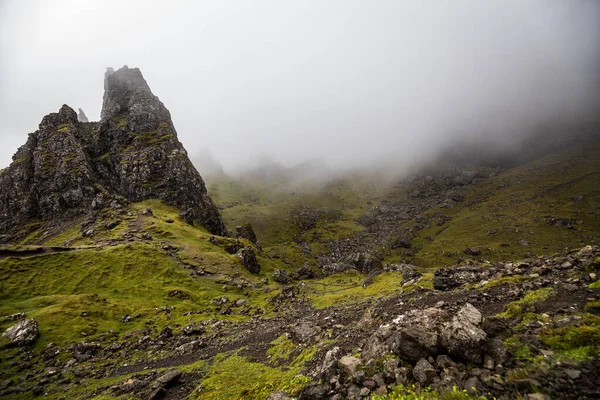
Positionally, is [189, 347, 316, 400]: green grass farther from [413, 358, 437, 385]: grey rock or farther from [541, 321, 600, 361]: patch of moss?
[541, 321, 600, 361]: patch of moss

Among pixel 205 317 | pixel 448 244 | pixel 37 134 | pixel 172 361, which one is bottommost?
pixel 448 244

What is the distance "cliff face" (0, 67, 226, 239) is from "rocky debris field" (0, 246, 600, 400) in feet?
324

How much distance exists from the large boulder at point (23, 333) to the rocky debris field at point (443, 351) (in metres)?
4.39

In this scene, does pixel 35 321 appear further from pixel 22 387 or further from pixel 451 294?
pixel 451 294

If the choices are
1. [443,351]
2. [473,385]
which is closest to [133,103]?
[443,351]

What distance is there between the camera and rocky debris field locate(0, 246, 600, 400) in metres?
8.30

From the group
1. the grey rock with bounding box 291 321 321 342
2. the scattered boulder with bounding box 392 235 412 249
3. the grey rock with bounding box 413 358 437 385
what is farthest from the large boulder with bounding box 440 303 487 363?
the scattered boulder with bounding box 392 235 412 249

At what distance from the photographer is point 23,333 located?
34406 mm

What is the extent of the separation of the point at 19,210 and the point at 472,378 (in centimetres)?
15959

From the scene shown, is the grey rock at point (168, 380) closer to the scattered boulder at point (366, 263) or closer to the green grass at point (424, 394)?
the green grass at point (424, 394)

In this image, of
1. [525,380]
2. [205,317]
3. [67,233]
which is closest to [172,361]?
[205,317]

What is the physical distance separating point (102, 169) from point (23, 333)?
122m

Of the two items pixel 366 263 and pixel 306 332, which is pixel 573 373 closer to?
pixel 306 332

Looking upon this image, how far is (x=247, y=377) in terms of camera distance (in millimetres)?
18875
